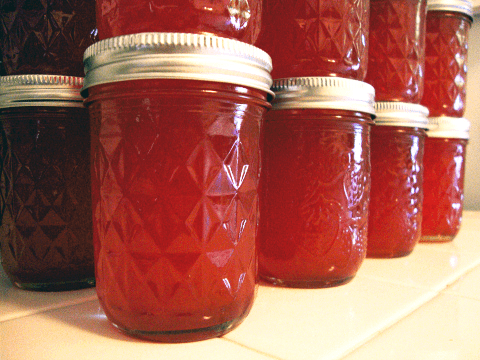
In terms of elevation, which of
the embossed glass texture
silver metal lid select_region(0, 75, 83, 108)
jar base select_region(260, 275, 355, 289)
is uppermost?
silver metal lid select_region(0, 75, 83, 108)

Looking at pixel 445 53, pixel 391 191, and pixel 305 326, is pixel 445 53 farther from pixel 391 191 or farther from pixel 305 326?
pixel 305 326

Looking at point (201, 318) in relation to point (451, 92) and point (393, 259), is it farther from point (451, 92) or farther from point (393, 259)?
point (451, 92)

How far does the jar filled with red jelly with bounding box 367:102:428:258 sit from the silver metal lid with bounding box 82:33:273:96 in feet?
1.59

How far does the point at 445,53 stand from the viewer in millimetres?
1091

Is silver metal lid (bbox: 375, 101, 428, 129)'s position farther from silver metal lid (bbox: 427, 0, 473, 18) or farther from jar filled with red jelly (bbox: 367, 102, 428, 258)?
silver metal lid (bbox: 427, 0, 473, 18)

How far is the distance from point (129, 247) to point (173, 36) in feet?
0.77

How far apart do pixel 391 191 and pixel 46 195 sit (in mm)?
654

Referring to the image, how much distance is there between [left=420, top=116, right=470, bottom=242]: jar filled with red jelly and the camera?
1.10 m

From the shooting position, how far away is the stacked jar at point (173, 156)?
0.46m

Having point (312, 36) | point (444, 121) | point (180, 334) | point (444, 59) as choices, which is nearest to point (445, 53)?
point (444, 59)

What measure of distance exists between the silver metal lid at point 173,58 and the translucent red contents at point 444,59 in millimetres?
790

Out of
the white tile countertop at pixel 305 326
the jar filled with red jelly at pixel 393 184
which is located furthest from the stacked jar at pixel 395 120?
the white tile countertop at pixel 305 326

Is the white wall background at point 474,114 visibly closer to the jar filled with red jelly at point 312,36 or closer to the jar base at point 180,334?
the jar filled with red jelly at point 312,36

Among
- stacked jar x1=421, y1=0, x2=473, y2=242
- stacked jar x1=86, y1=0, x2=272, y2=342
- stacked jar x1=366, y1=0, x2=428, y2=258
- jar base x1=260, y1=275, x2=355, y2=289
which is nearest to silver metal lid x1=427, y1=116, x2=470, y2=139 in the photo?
stacked jar x1=421, y1=0, x2=473, y2=242
